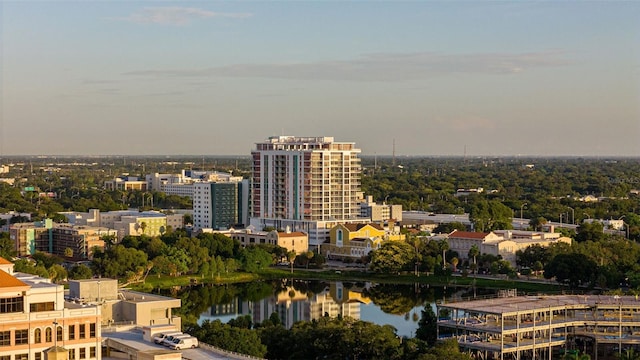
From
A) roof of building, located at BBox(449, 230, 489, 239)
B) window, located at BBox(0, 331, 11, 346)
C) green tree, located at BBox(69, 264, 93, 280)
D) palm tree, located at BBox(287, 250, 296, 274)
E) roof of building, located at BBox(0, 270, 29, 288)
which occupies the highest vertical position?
roof of building, located at BBox(0, 270, 29, 288)

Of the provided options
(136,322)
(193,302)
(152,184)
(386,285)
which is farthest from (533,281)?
(152,184)

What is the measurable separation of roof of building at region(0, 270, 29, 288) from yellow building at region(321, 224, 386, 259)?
38.3m

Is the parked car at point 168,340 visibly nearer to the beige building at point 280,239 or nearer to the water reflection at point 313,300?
the water reflection at point 313,300

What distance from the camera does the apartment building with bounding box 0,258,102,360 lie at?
19953 mm

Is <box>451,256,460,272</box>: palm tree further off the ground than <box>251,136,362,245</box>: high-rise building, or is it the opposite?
<box>251,136,362,245</box>: high-rise building

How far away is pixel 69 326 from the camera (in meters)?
20.5

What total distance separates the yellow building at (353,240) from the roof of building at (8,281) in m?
38.3

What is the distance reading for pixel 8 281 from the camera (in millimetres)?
20266

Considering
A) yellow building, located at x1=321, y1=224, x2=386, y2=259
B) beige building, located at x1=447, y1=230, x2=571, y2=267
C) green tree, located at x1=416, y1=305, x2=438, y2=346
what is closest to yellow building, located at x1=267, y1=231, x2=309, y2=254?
yellow building, located at x1=321, y1=224, x2=386, y2=259

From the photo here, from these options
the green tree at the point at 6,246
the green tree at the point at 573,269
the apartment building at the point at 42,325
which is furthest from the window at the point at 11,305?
the green tree at the point at 6,246

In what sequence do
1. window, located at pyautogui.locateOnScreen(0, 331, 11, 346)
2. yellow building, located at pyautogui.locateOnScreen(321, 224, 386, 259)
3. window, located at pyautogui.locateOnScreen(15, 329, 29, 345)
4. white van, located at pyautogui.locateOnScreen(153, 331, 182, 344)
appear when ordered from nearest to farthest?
window, located at pyautogui.locateOnScreen(0, 331, 11, 346), window, located at pyautogui.locateOnScreen(15, 329, 29, 345), white van, located at pyautogui.locateOnScreen(153, 331, 182, 344), yellow building, located at pyautogui.locateOnScreen(321, 224, 386, 259)

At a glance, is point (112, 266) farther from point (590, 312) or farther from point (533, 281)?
point (590, 312)

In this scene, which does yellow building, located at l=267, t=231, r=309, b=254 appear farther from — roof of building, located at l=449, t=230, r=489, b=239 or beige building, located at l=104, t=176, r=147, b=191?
beige building, located at l=104, t=176, r=147, b=191

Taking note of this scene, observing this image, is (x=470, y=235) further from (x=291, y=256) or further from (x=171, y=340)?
(x=171, y=340)
